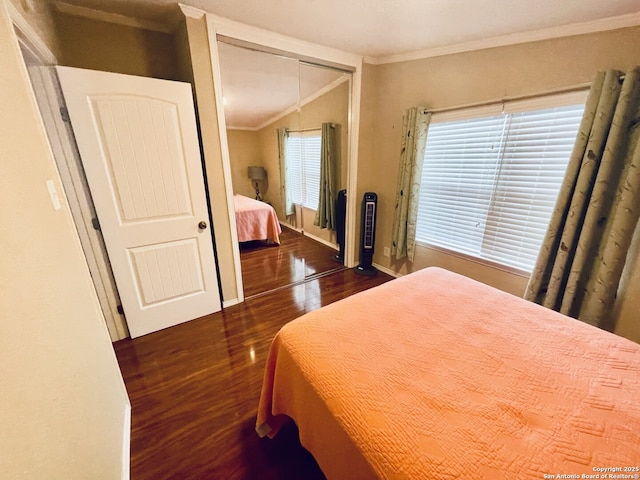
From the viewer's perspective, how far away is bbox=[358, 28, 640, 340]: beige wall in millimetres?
1581

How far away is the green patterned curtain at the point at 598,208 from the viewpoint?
1.46 m

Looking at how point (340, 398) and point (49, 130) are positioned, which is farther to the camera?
point (49, 130)

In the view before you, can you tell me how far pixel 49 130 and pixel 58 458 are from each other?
1.84 metres

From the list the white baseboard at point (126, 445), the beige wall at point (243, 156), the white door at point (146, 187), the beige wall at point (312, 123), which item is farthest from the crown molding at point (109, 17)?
the white baseboard at point (126, 445)

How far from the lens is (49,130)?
5.00ft

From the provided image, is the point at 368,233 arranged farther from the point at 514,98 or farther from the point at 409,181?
the point at 514,98

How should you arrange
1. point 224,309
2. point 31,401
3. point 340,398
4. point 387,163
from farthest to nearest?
point 387,163, point 224,309, point 340,398, point 31,401

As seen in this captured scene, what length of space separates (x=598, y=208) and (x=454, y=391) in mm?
1687

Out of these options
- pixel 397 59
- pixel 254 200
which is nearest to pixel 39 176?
pixel 254 200

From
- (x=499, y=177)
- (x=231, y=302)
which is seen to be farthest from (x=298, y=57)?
(x=231, y=302)

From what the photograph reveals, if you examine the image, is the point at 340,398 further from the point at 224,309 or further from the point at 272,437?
the point at 224,309

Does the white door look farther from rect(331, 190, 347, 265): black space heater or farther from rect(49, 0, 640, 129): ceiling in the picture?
rect(331, 190, 347, 265): black space heater

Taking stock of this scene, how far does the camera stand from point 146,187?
1.85m

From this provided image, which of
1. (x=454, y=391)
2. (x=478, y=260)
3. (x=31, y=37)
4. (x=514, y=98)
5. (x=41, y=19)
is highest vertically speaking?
(x=41, y=19)
